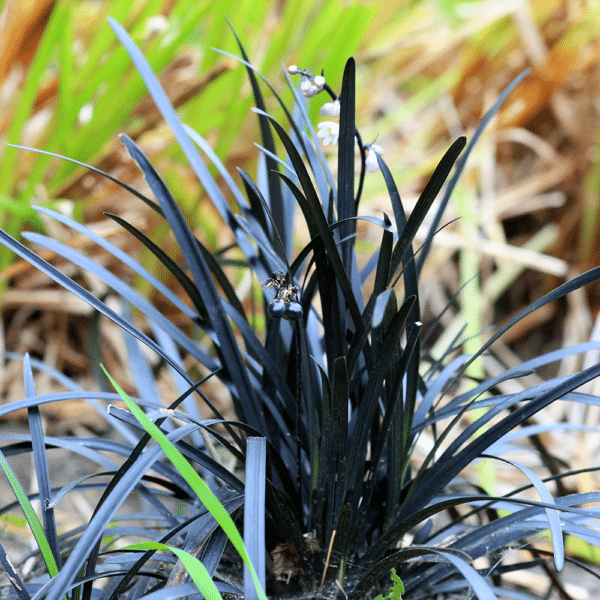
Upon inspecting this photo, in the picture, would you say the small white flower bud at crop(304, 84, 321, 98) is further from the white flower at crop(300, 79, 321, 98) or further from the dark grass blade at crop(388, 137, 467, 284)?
the dark grass blade at crop(388, 137, 467, 284)

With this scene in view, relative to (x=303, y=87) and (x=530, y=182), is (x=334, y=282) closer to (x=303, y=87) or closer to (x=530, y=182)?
(x=303, y=87)

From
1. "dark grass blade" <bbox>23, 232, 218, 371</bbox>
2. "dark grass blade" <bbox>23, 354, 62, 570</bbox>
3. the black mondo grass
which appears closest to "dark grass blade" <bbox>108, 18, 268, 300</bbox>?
the black mondo grass

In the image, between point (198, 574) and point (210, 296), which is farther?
point (210, 296)

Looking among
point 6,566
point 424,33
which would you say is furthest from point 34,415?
point 424,33

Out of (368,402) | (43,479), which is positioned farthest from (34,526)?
(368,402)

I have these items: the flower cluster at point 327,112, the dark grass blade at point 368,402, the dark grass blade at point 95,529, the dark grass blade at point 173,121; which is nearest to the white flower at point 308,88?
the flower cluster at point 327,112

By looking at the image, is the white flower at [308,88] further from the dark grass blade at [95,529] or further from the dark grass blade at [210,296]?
the dark grass blade at [95,529]

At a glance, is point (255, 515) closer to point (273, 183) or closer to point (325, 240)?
point (325, 240)
